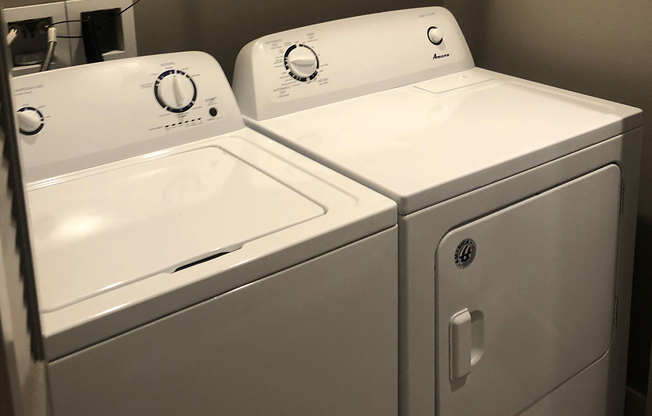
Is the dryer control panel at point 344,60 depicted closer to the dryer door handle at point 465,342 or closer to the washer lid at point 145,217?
the washer lid at point 145,217

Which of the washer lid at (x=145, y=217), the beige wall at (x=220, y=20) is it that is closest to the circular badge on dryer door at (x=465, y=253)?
the washer lid at (x=145, y=217)

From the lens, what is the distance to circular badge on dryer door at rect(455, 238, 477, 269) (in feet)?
3.30

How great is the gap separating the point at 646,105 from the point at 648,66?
0.08 m

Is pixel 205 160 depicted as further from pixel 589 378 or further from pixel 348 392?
pixel 589 378

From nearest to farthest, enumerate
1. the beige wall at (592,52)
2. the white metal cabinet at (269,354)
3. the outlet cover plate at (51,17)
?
the white metal cabinet at (269,354), the outlet cover plate at (51,17), the beige wall at (592,52)

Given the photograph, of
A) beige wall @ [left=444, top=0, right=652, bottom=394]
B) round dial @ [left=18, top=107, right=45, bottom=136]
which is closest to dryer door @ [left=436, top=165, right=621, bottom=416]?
beige wall @ [left=444, top=0, right=652, bottom=394]

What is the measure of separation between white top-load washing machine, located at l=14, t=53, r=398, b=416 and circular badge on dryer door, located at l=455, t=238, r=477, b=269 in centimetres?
12

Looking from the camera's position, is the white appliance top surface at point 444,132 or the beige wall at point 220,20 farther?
the beige wall at point 220,20

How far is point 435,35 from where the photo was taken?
1.48 m

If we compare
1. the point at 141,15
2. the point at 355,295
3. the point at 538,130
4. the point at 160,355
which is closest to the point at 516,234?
the point at 538,130

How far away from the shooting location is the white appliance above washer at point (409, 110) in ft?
3.34

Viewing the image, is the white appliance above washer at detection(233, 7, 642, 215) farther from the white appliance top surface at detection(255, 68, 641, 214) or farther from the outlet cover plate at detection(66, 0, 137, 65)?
the outlet cover plate at detection(66, 0, 137, 65)

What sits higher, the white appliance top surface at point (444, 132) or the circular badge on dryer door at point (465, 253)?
the white appliance top surface at point (444, 132)

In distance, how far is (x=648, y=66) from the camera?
1348 mm
